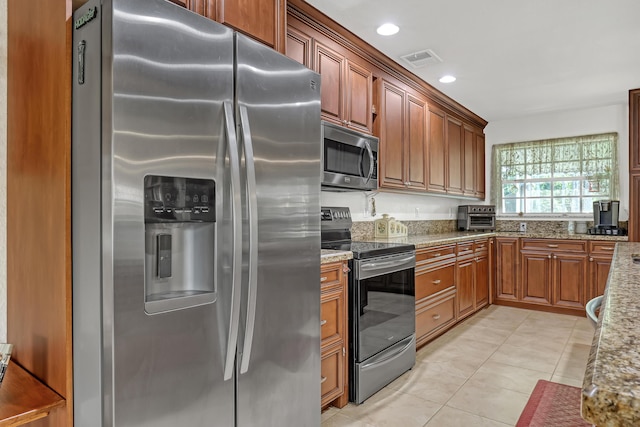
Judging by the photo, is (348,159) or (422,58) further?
(422,58)

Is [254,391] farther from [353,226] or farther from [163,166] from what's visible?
[353,226]

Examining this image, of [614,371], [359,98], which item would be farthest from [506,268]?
[614,371]

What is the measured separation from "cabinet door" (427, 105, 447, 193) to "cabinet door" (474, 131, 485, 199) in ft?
3.79

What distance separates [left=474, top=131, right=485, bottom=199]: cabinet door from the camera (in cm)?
538

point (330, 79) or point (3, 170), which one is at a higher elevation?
point (330, 79)

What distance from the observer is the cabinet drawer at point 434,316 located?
325cm

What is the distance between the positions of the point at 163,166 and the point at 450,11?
2210 millimetres

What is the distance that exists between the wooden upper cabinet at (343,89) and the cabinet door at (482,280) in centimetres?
229

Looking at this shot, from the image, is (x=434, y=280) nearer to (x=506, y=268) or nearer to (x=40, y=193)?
(x=506, y=268)

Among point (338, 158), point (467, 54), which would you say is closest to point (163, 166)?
point (338, 158)

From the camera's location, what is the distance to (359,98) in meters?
3.09

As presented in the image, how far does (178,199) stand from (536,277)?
15.2 feet

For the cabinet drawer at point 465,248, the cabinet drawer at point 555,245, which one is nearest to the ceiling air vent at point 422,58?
the cabinet drawer at point 465,248

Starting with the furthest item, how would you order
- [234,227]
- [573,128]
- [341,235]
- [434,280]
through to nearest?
[573,128]
[434,280]
[341,235]
[234,227]
